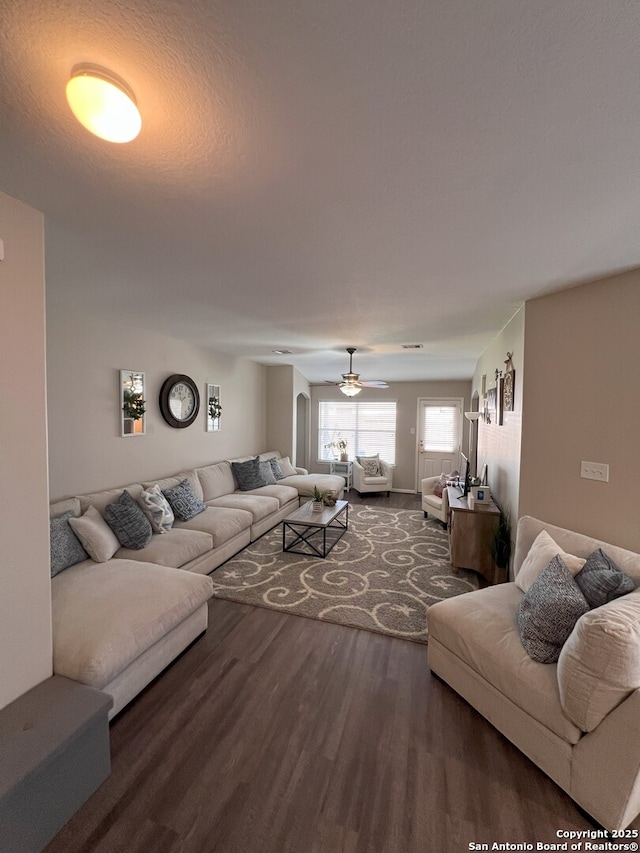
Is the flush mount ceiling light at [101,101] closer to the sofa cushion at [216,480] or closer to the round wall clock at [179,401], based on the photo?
the round wall clock at [179,401]

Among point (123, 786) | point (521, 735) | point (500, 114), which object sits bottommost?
point (123, 786)

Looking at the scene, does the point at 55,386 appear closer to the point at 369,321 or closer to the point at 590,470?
the point at 369,321

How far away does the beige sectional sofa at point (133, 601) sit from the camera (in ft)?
5.76

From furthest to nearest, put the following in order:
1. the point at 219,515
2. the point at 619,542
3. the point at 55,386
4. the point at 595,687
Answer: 1. the point at 219,515
2. the point at 55,386
3. the point at 619,542
4. the point at 595,687

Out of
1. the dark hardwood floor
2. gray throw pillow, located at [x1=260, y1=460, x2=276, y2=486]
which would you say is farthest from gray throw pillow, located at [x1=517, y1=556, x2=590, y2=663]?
gray throw pillow, located at [x1=260, y1=460, x2=276, y2=486]

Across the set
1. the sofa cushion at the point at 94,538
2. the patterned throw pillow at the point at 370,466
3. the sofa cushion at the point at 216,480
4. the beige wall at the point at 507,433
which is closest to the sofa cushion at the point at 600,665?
the beige wall at the point at 507,433

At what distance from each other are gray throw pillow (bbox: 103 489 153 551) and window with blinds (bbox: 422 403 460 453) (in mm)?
5773

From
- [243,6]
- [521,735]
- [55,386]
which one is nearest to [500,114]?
[243,6]

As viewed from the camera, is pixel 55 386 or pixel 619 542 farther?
pixel 55 386

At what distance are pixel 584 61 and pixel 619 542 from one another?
107 inches

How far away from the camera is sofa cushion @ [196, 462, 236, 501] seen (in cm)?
471

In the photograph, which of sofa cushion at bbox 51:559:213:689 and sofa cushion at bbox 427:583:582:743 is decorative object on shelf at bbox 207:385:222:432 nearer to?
sofa cushion at bbox 51:559:213:689

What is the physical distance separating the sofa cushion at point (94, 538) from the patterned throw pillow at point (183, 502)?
3.15ft

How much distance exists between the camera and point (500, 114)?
3.56 feet
